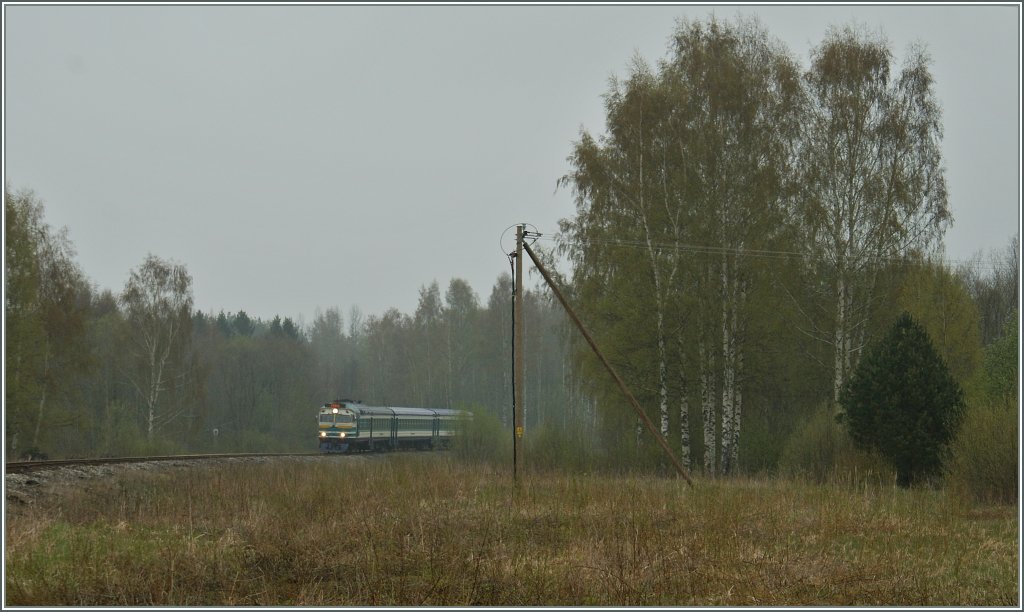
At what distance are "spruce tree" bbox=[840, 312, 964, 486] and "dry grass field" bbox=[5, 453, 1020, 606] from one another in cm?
272

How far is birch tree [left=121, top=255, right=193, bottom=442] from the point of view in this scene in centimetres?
3844

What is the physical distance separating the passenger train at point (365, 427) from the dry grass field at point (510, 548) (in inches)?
767

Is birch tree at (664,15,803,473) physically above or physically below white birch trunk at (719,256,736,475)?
above

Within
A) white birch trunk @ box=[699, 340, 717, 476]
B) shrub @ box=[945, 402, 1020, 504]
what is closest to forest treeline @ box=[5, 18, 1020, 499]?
white birch trunk @ box=[699, 340, 717, 476]

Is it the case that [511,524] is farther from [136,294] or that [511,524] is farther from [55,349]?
[136,294]

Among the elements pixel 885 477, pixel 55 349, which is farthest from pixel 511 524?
pixel 55 349

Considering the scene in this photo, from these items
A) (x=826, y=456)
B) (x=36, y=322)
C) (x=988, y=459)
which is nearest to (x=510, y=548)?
(x=988, y=459)

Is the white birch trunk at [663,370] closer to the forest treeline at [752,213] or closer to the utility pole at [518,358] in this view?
the forest treeline at [752,213]

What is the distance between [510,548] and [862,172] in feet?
54.3

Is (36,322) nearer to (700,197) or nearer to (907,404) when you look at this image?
A: (700,197)

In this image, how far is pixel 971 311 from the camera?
24.3m

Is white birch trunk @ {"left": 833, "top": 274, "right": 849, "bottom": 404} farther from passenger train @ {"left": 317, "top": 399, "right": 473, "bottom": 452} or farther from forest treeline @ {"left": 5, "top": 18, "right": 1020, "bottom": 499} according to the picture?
passenger train @ {"left": 317, "top": 399, "right": 473, "bottom": 452}

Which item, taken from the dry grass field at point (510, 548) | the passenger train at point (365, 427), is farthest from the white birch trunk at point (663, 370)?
the passenger train at point (365, 427)

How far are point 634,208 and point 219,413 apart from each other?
4105 cm
